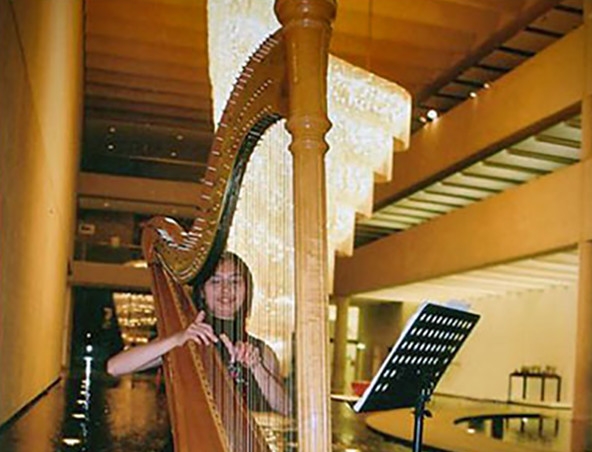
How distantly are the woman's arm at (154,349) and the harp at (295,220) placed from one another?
13cm

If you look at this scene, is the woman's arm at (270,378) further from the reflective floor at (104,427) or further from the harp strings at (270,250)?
the reflective floor at (104,427)

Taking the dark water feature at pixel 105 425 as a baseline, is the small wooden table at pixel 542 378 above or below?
below

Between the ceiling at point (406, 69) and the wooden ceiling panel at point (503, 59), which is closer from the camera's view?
the ceiling at point (406, 69)

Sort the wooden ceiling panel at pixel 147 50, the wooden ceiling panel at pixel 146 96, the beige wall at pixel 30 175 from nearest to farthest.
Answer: the beige wall at pixel 30 175 < the wooden ceiling panel at pixel 147 50 < the wooden ceiling panel at pixel 146 96

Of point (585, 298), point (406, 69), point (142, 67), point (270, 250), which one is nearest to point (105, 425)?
point (270, 250)

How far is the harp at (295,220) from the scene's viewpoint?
4.32ft

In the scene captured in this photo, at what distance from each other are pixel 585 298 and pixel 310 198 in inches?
291

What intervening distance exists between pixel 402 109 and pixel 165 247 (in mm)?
5094

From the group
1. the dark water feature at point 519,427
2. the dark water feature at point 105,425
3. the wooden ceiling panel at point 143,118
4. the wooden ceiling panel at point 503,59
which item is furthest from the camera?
the wooden ceiling panel at point 143,118

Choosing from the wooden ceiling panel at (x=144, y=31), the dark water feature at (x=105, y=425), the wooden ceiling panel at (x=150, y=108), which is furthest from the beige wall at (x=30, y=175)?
the wooden ceiling panel at (x=150, y=108)

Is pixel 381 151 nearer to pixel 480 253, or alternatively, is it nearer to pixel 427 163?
pixel 480 253

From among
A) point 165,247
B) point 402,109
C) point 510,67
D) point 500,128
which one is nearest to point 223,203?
point 165,247

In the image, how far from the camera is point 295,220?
4.50ft

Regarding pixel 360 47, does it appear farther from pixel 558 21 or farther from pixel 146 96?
pixel 146 96
